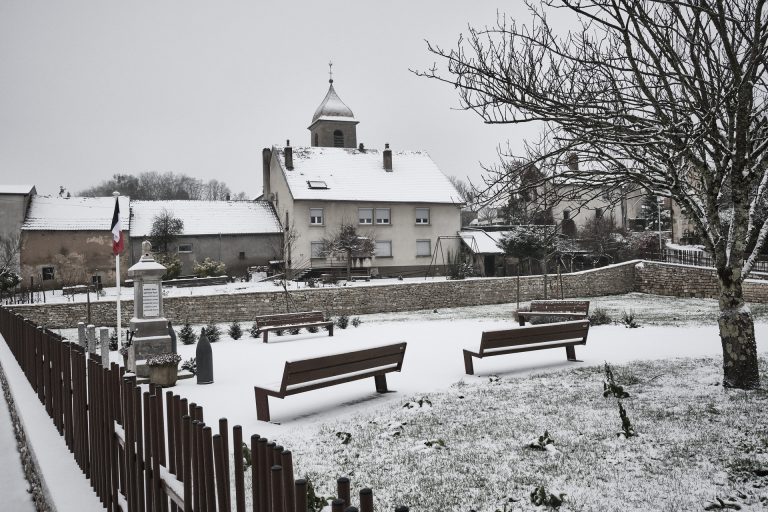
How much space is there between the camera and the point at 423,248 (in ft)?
146

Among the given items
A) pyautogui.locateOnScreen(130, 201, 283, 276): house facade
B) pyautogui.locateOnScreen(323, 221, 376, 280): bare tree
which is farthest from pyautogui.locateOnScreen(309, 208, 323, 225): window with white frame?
pyautogui.locateOnScreen(130, 201, 283, 276): house facade

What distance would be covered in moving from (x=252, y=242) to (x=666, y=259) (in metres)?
28.2

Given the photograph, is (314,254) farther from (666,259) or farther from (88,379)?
(88,379)

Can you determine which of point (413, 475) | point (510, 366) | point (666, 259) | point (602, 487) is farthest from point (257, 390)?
point (666, 259)

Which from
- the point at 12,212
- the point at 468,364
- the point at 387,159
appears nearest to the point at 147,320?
the point at 468,364

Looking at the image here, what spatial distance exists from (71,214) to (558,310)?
33.9 metres

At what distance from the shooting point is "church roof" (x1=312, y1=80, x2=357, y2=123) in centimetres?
5250

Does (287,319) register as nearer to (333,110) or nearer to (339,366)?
(339,366)

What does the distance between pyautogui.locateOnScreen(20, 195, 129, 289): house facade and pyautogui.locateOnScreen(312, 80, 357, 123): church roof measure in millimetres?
21077

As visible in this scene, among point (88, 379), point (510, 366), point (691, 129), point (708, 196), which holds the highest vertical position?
point (691, 129)

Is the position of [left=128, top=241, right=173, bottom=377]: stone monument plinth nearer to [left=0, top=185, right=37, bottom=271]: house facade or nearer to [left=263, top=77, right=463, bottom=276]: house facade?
[left=263, top=77, right=463, bottom=276]: house facade

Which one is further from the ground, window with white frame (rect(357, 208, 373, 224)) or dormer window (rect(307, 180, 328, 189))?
dormer window (rect(307, 180, 328, 189))

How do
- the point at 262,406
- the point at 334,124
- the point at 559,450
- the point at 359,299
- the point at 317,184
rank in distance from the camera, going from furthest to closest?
1. the point at 334,124
2. the point at 317,184
3. the point at 359,299
4. the point at 262,406
5. the point at 559,450

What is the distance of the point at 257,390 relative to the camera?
751 centimetres
